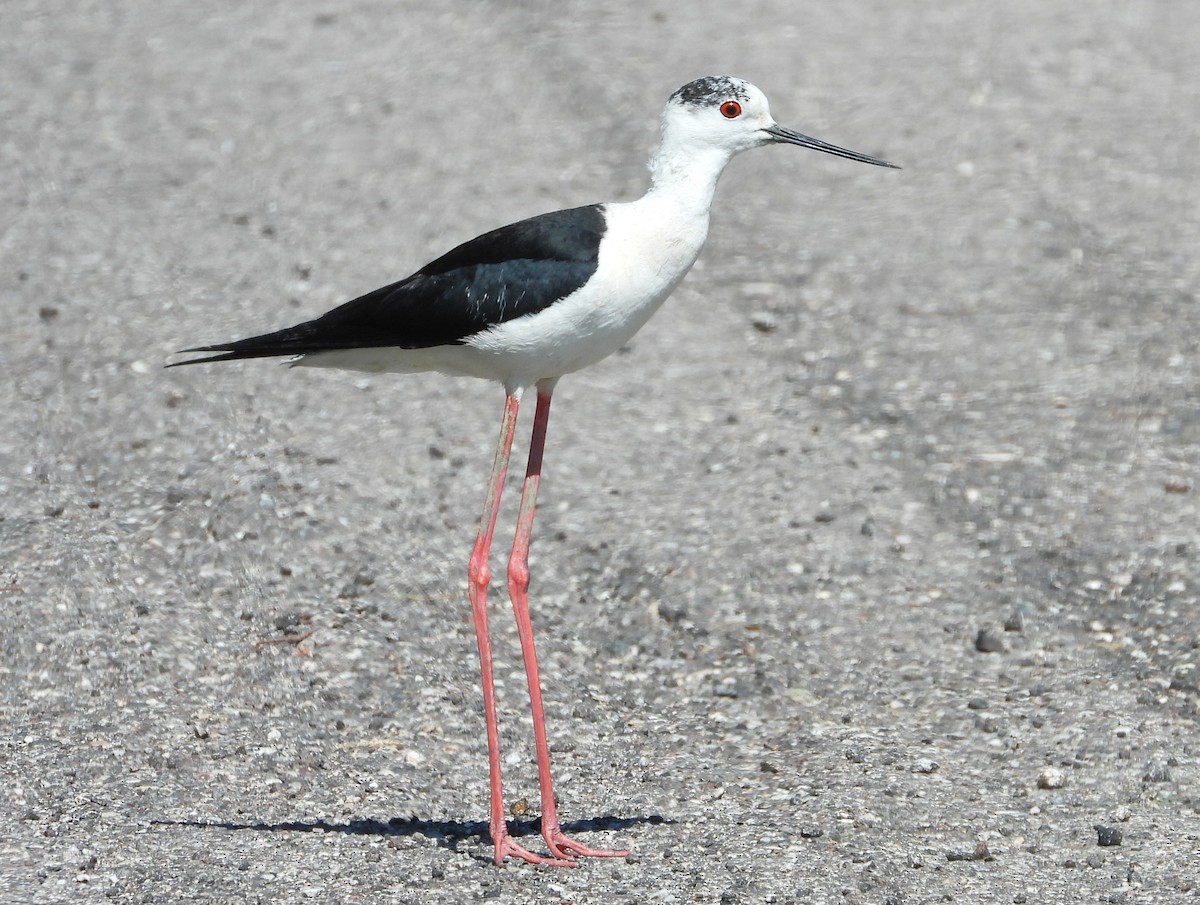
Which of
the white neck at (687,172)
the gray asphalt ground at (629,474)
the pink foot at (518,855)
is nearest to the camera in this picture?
the pink foot at (518,855)

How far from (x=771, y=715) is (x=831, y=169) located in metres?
5.65

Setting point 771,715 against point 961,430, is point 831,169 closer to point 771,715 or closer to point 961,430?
point 961,430

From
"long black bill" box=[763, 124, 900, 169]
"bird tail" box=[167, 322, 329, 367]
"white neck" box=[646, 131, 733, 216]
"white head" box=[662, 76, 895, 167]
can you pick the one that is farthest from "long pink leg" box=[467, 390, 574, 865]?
"long black bill" box=[763, 124, 900, 169]

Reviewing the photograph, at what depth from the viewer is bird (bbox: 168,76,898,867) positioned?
492cm

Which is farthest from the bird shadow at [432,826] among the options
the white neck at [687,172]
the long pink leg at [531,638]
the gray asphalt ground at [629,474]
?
the white neck at [687,172]

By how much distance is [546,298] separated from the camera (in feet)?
16.1

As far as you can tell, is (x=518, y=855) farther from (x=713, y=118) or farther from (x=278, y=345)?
(x=713, y=118)

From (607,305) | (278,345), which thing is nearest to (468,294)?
(607,305)

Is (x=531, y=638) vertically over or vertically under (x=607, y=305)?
under

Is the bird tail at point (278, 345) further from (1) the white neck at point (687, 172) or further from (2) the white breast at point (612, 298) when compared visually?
(1) the white neck at point (687, 172)

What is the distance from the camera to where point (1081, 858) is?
16.3ft

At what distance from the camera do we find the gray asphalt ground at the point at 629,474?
5.16 meters

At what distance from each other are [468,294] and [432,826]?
5.45 ft

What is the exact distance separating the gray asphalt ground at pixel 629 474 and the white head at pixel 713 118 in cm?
206
